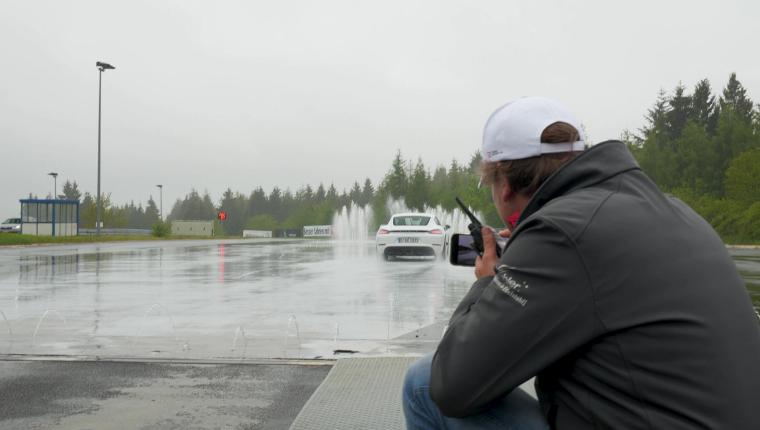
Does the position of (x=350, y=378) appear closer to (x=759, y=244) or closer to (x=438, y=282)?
(x=438, y=282)

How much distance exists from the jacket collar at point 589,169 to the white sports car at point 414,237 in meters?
19.1

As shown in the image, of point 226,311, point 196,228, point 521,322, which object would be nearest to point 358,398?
point 521,322

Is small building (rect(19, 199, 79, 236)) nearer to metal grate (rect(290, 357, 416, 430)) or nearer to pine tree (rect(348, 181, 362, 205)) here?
metal grate (rect(290, 357, 416, 430))

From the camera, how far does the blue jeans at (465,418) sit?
80.4 inches

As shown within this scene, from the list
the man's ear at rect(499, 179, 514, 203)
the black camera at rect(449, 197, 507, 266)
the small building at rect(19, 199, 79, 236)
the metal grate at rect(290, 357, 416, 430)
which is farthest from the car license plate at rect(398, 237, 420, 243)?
the small building at rect(19, 199, 79, 236)

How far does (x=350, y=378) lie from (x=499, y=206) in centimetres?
326

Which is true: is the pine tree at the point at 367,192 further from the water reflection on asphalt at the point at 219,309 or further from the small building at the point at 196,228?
the water reflection on asphalt at the point at 219,309

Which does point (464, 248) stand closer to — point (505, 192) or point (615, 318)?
point (505, 192)

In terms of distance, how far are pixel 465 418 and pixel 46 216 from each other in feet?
178

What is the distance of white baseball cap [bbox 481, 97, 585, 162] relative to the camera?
6.31 feet

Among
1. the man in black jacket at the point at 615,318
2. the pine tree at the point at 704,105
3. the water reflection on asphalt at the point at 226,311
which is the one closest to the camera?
the man in black jacket at the point at 615,318

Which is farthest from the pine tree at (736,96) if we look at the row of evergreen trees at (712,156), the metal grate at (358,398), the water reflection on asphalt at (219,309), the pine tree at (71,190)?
the pine tree at (71,190)

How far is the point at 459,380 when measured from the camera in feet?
5.84

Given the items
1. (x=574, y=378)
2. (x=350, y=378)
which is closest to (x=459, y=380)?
(x=574, y=378)
